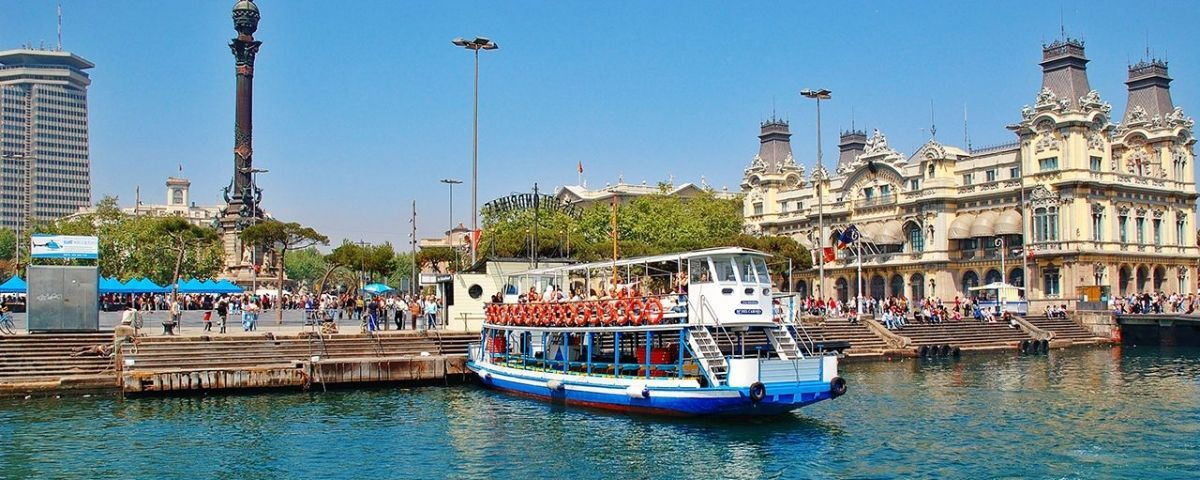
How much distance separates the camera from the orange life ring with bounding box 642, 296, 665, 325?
108 ft

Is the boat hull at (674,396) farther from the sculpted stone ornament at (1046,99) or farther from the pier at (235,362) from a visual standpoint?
the sculpted stone ornament at (1046,99)

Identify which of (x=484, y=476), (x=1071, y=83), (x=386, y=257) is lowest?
(x=484, y=476)

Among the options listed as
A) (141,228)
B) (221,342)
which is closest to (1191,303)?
(221,342)

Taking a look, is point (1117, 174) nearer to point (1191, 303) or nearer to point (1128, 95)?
point (1128, 95)

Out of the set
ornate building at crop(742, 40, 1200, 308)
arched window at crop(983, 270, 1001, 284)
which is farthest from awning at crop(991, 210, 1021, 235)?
arched window at crop(983, 270, 1001, 284)

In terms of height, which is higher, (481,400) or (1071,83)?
(1071,83)

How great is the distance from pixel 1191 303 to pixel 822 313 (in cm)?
2475

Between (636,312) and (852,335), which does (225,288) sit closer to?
(852,335)

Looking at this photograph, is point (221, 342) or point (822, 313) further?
point (822, 313)

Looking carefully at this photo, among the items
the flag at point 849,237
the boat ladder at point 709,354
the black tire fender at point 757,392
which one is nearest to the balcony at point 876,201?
the flag at point 849,237

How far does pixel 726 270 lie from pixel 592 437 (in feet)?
21.0

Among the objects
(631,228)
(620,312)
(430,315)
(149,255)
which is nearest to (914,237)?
(631,228)

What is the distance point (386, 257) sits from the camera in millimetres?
65375

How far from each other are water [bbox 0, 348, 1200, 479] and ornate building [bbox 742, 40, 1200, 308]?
4349cm
